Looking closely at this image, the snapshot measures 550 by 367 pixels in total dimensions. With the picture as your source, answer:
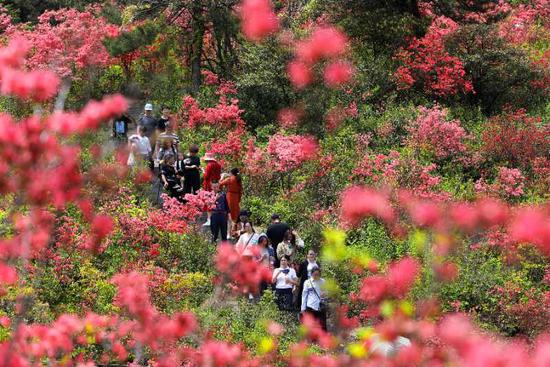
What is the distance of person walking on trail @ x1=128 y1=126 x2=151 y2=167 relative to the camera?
50.7 ft

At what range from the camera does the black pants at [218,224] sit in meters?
14.0

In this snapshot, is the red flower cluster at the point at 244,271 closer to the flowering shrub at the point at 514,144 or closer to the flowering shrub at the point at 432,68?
the flowering shrub at the point at 514,144

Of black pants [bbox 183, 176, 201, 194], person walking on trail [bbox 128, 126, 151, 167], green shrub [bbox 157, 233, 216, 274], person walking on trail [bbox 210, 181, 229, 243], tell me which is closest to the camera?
green shrub [bbox 157, 233, 216, 274]

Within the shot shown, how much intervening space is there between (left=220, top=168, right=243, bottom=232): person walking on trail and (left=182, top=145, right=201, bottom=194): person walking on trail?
0.73m

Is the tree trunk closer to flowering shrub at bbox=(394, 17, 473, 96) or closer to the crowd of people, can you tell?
the crowd of people

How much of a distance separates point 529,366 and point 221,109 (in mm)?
15702

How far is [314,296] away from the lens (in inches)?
452

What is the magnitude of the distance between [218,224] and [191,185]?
48.3 inches

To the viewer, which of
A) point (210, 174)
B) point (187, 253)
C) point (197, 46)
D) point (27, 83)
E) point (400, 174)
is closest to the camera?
point (27, 83)

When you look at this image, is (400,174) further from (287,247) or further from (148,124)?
(148,124)

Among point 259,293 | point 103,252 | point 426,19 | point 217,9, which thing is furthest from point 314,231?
point 426,19

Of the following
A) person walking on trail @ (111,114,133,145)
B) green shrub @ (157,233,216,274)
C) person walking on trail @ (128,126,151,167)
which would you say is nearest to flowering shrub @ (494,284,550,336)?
green shrub @ (157,233,216,274)

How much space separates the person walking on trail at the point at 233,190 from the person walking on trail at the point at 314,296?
311 centimetres

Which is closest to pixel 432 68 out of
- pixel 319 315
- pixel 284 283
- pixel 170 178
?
pixel 170 178
